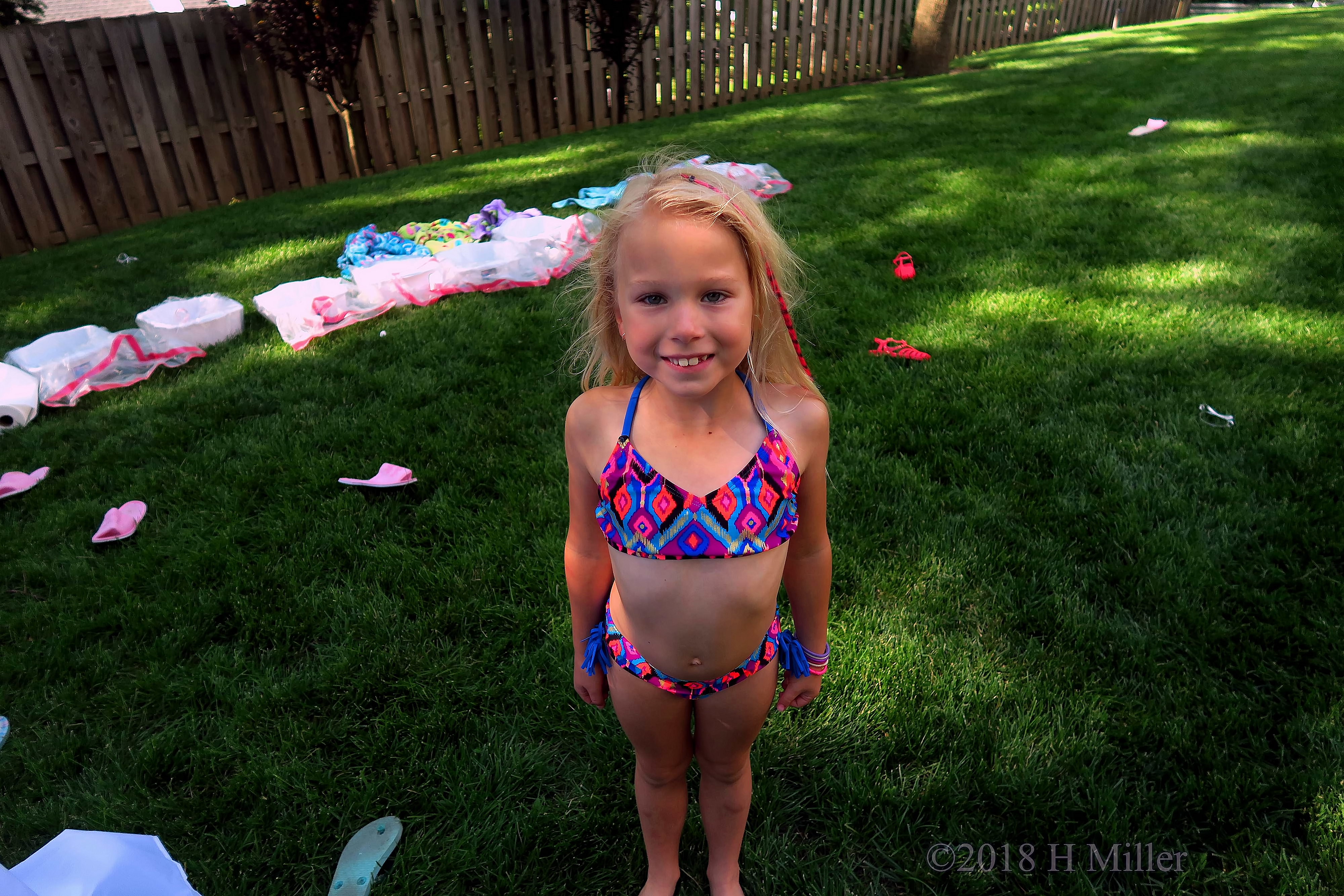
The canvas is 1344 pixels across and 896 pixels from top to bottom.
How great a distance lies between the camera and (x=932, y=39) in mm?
10531

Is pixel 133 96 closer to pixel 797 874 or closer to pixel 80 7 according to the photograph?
pixel 797 874

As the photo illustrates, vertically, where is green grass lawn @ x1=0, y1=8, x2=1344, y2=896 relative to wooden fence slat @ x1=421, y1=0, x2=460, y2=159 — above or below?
below

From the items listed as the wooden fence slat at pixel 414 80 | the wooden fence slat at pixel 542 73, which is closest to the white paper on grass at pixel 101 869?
the wooden fence slat at pixel 414 80

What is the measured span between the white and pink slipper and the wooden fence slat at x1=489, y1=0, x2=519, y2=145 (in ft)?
19.6

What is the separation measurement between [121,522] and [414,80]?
253 inches

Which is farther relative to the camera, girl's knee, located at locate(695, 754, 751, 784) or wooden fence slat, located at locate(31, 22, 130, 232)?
wooden fence slat, located at locate(31, 22, 130, 232)

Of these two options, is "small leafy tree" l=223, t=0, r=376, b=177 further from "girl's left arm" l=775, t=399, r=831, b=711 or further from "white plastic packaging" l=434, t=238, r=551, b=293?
"girl's left arm" l=775, t=399, r=831, b=711

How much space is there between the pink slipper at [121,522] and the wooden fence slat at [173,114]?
535 cm

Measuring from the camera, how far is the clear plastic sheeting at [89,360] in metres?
3.77

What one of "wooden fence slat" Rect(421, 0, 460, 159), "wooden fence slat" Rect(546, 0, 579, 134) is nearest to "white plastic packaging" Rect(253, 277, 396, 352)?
"wooden fence slat" Rect(421, 0, 460, 159)

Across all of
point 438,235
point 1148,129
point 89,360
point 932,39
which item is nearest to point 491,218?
point 438,235

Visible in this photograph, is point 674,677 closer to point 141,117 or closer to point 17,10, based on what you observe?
point 141,117

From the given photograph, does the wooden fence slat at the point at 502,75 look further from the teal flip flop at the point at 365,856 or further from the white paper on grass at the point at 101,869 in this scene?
the white paper on grass at the point at 101,869

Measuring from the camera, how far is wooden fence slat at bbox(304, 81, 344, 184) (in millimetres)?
7480
